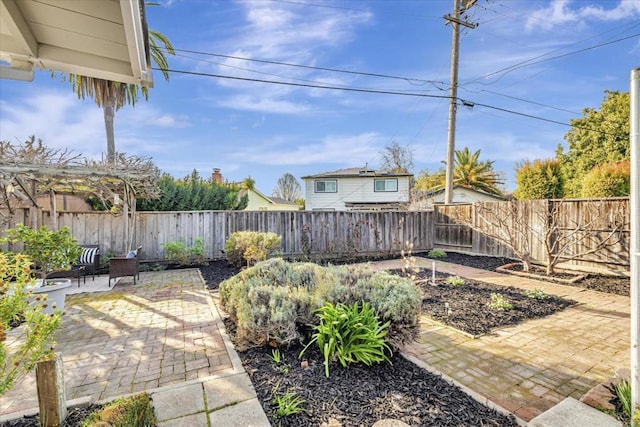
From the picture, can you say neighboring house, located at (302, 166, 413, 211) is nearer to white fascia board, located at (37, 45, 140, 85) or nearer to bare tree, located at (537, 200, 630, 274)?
bare tree, located at (537, 200, 630, 274)

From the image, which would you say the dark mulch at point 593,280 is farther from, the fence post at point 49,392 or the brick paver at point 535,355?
the fence post at point 49,392

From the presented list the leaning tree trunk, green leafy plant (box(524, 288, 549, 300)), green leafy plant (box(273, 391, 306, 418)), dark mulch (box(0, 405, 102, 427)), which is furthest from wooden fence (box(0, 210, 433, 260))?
green leafy plant (box(273, 391, 306, 418))

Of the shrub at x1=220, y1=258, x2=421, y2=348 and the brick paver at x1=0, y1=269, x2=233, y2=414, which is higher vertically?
the shrub at x1=220, y1=258, x2=421, y2=348

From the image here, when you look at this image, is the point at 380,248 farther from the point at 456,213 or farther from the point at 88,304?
the point at 88,304

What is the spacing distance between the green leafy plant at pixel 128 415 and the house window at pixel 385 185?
21.2 meters

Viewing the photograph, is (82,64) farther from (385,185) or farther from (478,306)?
(385,185)

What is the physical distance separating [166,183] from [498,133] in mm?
16532

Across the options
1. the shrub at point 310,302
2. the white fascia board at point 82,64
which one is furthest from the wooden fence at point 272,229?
the white fascia board at point 82,64

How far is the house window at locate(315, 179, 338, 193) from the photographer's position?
2236 cm

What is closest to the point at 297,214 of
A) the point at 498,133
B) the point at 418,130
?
the point at 418,130

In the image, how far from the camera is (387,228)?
36.3 feet

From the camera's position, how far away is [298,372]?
102 inches

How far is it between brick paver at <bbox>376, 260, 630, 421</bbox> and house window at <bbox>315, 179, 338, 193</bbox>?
1826 cm

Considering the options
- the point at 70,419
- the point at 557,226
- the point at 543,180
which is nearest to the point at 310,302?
the point at 70,419
